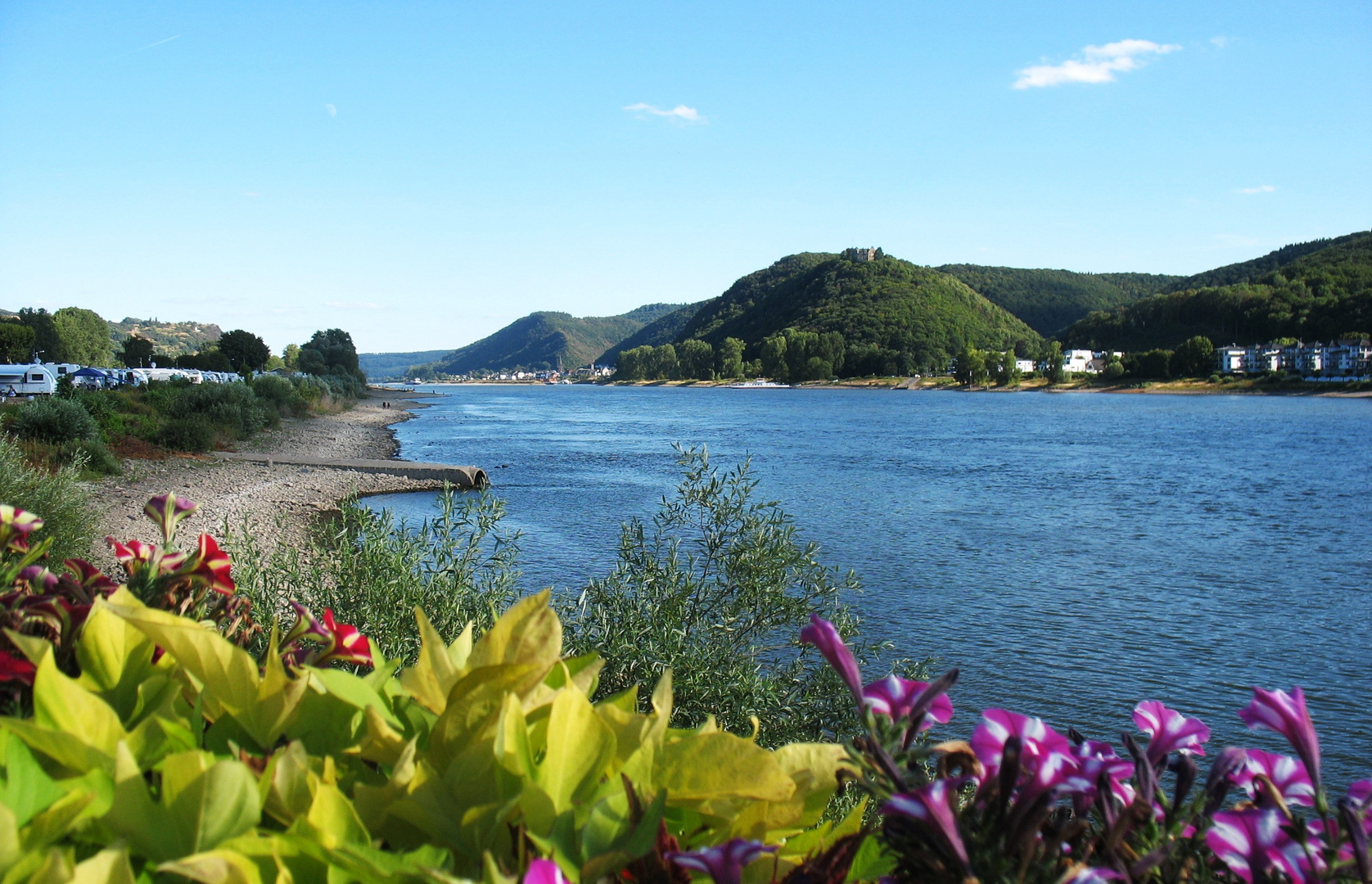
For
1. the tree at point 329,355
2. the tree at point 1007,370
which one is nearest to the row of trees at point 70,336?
the tree at point 329,355

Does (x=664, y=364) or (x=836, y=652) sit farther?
(x=664, y=364)

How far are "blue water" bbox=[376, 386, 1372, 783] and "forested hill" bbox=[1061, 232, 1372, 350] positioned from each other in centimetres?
7843

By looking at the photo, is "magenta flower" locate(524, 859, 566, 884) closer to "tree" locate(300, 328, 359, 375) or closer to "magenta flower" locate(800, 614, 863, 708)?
"magenta flower" locate(800, 614, 863, 708)

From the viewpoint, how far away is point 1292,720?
1087 mm

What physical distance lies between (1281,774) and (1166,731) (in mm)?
134

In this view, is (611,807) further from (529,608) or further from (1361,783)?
(1361,783)

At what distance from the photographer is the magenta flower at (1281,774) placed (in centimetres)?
113

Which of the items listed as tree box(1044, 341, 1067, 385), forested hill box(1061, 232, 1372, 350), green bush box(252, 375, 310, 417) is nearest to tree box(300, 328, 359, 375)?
green bush box(252, 375, 310, 417)

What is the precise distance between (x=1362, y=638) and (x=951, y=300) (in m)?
143

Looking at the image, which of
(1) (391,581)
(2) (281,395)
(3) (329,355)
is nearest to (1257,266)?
(3) (329,355)

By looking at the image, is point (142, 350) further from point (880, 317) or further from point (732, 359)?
point (880, 317)

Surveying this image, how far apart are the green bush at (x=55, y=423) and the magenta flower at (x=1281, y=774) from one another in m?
22.1

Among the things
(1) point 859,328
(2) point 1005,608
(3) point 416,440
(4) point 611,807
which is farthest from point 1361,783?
(1) point 859,328

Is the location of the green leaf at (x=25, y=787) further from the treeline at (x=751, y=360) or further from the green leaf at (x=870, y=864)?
the treeline at (x=751, y=360)
